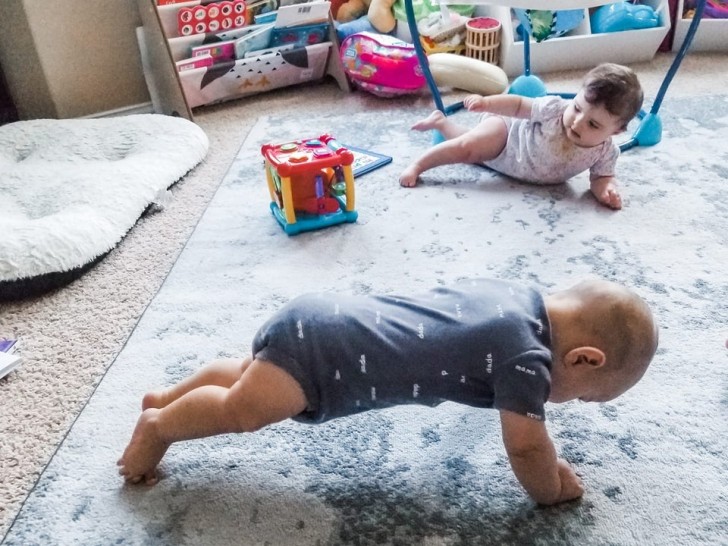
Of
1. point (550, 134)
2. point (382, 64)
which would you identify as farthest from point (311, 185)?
point (382, 64)

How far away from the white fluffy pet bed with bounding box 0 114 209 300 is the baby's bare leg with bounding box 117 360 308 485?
0.51 meters

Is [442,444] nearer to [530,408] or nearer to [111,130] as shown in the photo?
[530,408]

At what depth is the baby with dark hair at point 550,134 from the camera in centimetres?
140

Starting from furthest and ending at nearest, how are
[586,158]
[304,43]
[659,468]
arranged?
[304,43] → [586,158] → [659,468]

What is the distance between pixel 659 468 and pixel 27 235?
1089mm

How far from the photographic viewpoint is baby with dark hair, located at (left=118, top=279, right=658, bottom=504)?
0.78m

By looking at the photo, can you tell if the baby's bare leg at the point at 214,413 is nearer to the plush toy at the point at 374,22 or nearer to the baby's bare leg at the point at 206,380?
the baby's bare leg at the point at 206,380

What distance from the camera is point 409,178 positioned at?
1588mm

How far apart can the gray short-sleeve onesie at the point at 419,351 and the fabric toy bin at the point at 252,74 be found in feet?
4.50

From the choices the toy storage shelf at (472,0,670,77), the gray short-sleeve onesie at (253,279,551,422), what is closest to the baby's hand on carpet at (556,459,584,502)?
the gray short-sleeve onesie at (253,279,551,422)

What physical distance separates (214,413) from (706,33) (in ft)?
7.18

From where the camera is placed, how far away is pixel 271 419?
83cm

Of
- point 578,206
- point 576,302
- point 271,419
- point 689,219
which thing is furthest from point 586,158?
point 271,419

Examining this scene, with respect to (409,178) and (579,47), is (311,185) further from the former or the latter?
(579,47)
